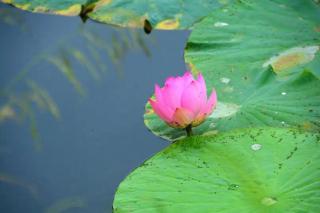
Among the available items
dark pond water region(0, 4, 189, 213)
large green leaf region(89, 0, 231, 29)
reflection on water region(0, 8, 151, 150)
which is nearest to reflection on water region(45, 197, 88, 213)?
dark pond water region(0, 4, 189, 213)

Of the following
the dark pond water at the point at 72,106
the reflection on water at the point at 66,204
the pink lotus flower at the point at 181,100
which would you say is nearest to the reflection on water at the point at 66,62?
the dark pond water at the point at 72,106

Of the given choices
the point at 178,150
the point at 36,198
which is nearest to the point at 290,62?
the point at 178,150

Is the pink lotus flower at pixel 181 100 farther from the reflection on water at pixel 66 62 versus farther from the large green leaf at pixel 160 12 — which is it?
the large green leaf at pixel 160 12

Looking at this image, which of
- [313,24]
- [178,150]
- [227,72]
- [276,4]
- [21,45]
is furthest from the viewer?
[21,45]

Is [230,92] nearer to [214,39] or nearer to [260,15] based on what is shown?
[214,39]

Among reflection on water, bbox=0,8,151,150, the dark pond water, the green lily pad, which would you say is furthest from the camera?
the green lily pad

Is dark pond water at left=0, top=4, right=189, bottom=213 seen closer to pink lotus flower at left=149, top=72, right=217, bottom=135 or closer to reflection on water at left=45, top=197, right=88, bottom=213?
reflection on water at left=45, top=197, right=88, bottom=213

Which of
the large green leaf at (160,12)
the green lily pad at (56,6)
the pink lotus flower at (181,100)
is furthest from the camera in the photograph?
the green lily pad at (56,6)
